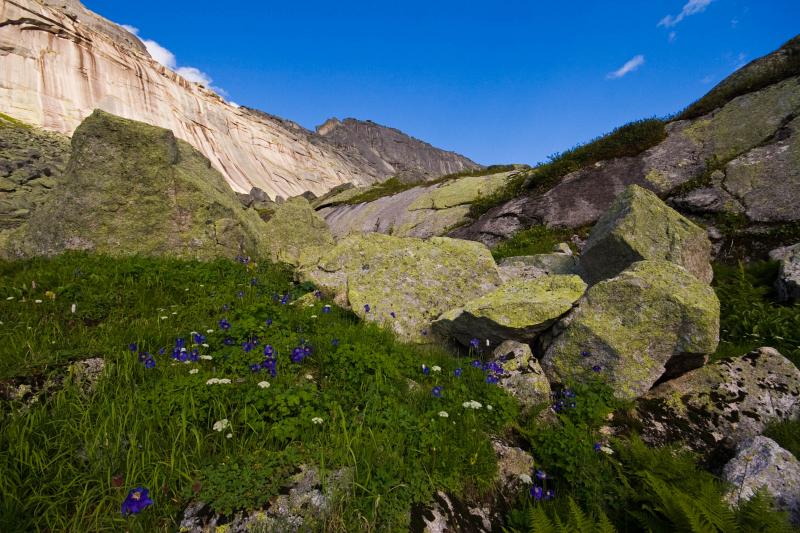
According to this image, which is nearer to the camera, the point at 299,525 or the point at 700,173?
the point at 299,525

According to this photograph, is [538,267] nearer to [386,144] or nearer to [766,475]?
[766,475]

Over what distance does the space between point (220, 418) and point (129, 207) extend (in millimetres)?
9949

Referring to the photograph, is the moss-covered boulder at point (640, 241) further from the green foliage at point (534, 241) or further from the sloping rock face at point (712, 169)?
the sloping rock face at point (712, 169)

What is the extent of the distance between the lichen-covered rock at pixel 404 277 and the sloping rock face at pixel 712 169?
822 centimetres

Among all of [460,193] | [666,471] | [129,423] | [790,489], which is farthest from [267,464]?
[460,193]

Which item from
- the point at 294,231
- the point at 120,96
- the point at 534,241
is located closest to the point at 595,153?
the point at 534,241

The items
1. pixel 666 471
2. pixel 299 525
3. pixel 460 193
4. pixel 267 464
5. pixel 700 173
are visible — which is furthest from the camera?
pixel 460 193

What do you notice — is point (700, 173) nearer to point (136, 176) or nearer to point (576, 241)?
point (576, 241)

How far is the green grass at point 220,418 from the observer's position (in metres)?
2.92

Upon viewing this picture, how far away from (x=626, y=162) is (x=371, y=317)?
47.9ft

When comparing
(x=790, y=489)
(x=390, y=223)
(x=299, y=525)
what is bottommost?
(x=790, y=489)

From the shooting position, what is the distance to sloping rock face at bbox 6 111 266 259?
10.2 m

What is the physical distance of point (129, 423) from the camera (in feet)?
11.8

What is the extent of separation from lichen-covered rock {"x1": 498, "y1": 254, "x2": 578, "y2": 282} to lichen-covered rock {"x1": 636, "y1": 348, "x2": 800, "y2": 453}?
155 inches
